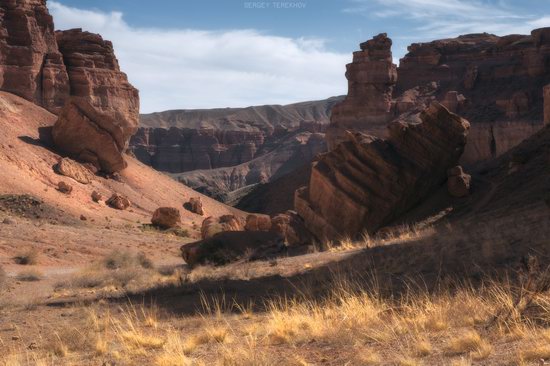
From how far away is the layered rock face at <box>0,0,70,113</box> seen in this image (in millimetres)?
42594

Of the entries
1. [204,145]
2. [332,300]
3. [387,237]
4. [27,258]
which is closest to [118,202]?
[27,258]

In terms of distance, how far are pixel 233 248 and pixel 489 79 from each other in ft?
158

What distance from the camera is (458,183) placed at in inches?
758

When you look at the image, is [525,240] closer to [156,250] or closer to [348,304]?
[348,304]

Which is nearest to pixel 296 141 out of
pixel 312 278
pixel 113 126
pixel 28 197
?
pixel 113 126

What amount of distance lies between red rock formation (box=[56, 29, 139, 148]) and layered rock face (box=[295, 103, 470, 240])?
28412 millimetres

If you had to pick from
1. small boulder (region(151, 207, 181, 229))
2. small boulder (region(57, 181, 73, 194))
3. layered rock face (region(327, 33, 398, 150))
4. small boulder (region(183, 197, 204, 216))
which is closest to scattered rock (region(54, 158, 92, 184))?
small boulder (region(57, 181, 73, 194))

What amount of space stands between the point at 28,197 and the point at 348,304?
2628 centimetres

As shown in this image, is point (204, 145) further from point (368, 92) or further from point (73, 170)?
point (73, 170)

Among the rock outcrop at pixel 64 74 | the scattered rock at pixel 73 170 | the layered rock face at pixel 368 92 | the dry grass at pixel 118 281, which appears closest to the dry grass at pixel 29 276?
the dry grass at pixel 118 281

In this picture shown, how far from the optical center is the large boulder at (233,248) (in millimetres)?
18625

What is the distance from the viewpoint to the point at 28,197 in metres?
31.2

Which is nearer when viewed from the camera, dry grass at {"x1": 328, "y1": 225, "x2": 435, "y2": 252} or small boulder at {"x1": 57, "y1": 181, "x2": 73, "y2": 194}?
dry grass at {"x1": 328, "y1": 225, "x2": 435, "y2": 252}

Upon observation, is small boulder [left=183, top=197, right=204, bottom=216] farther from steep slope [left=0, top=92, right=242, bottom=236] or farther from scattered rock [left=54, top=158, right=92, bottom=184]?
scattered rock [left=54, top=158, right=92, bottom=184]
